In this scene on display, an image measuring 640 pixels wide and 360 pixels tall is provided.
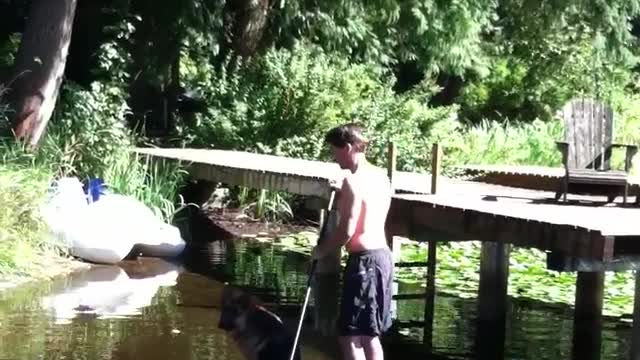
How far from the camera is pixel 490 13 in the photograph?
22875 millimetres

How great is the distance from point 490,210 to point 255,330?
2317mm

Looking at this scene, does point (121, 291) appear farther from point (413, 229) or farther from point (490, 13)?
point (490, 13)

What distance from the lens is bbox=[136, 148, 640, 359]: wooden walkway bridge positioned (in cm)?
736

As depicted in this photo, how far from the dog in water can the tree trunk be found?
26.4ft

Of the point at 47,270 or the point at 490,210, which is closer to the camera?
the point at 490,210

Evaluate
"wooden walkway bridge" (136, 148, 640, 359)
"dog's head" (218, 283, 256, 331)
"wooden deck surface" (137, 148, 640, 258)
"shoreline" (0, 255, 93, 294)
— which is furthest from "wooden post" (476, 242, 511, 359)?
"shoreline" (0, 255, 93, 294)

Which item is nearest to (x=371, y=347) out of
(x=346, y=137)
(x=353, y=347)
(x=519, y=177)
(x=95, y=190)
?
(x=353, y=347)

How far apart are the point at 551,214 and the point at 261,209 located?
27.7 ft

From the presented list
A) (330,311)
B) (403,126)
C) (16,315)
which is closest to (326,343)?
(330,311)

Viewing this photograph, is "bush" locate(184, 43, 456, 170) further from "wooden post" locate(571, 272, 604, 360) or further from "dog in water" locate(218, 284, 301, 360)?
"dog in water" locate(218, 284, 301, 360)

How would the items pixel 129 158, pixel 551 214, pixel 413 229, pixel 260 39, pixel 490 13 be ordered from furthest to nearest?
pixel 490 13 < pixel 260 39 < pixel 129 158 < pixel 413 229 < pixel 551 214

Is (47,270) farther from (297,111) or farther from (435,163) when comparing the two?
(297,111)

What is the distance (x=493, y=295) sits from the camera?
1004cm

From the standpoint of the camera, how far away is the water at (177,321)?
8.45 metres
